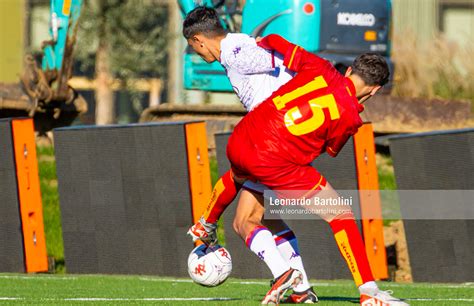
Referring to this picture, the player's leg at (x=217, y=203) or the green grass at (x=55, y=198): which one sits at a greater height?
the player's leg at (x=217, y=203)

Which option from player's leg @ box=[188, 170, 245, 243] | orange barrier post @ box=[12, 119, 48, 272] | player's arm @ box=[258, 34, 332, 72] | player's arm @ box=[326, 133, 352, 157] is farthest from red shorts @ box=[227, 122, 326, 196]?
orange barrier post @ box=[12, 119, 48, 272]

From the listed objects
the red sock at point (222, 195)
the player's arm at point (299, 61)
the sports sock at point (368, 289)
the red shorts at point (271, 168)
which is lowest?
the sports sock at point (368, 289)

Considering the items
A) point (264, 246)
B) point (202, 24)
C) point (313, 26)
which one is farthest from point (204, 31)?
point (313, 26)

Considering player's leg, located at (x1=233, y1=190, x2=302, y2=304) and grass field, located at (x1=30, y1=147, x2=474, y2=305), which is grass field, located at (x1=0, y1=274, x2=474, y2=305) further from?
player's leg, located at (x1=233, y1=190, x2=302, y2=304)

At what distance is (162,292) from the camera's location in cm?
1074

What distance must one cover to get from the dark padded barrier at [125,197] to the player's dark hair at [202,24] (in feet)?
13.9

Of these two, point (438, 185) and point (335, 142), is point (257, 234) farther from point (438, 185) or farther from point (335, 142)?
point (438, 185)

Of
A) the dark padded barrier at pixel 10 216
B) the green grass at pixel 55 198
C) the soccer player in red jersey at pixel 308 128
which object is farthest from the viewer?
the green grass at pixel 55 198

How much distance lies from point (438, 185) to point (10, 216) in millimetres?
4289

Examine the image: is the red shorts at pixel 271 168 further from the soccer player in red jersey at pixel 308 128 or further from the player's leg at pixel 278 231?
the player's leg at pixel 278 231

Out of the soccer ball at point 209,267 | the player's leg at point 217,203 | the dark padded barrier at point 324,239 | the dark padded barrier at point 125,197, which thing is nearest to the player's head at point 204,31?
the player's leg at point 217,203

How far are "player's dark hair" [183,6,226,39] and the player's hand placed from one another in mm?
1295

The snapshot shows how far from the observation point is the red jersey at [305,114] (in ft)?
29.1

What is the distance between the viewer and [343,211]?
8.88m
